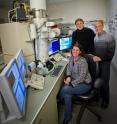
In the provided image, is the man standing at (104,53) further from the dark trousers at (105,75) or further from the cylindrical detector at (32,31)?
the cylindrical detector at (32,31)

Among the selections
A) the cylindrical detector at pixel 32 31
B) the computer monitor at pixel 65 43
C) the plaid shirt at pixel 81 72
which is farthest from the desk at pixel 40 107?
the computer monitor at pixel 65 43

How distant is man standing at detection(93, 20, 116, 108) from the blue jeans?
16.1 inches

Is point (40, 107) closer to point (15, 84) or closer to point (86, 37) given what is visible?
point (15, 84)

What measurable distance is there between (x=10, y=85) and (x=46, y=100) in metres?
0.61

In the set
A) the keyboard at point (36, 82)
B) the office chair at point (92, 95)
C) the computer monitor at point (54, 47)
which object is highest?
the computer monitor at point (54, 47)

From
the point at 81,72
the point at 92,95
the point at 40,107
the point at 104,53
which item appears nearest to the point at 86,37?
the point at 104,53

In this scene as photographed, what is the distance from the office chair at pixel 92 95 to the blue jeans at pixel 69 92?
68 millimetres

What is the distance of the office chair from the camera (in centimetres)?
226

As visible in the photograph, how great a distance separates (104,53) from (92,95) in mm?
690

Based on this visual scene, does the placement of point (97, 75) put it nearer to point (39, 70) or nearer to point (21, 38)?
point (39, 70)

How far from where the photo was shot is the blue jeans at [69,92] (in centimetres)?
226

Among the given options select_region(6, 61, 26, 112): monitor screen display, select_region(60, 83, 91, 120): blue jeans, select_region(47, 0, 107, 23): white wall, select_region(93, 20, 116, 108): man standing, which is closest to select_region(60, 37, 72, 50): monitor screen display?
select_region(93, 20, 116, 108): man standing

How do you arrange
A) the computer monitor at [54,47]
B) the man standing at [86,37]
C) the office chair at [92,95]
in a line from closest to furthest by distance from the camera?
1. the office chair at [92,95]
2. the man standing at [86,37]
3. the computer monitor at [54,47]

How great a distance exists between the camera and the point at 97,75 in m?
2.52
